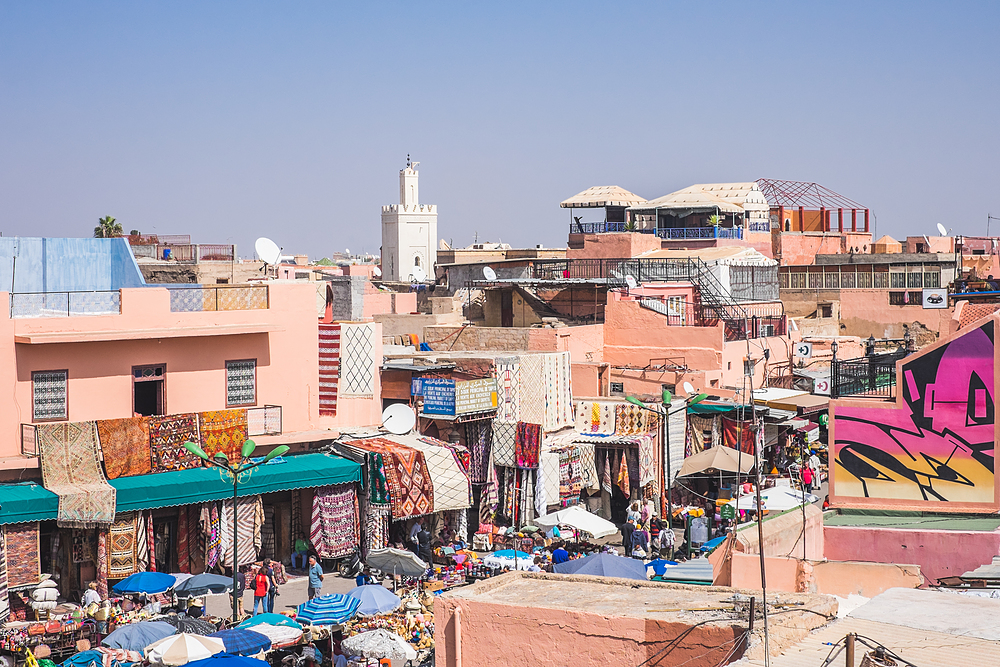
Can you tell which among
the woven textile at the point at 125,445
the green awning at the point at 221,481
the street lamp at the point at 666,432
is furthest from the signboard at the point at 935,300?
the woven textile at the point at 125,445

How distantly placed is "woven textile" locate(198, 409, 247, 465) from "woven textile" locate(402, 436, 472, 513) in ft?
10.9

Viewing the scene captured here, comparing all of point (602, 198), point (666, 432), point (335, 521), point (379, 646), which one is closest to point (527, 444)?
point (666, 432)

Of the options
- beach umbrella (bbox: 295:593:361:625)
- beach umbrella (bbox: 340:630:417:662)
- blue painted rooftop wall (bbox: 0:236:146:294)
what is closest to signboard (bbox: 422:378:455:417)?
blue painted rooftop wall (bbox: 0:236:146:294)

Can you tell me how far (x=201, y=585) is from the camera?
17.7m

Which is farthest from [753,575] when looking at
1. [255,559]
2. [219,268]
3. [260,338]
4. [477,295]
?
[477,295]

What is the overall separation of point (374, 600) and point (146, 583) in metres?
3.60

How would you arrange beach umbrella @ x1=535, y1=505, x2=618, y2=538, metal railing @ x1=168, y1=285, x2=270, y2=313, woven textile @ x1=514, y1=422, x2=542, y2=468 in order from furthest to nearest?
woven textile @ x1=514, y1=422, x2=542, y2=468
beach umbrella @ x1=535, y1=505, x2=618, y2=538
metal railing @ x1=168, y1=285, x2=270, y2=313

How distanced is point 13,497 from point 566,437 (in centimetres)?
1170

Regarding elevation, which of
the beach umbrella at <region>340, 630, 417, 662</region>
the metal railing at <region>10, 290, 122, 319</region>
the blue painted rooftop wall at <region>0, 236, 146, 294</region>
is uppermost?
the blue painted rooftop wall at <region>0, 236, 146, 294</region>

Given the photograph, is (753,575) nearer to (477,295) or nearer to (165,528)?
(165,528)

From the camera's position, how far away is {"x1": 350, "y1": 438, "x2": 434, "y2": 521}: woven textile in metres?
21.2

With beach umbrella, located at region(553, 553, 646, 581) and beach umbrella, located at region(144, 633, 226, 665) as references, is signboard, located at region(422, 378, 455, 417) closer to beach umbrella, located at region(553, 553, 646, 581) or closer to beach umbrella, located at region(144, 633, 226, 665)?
beach umbrella, located at region(553, 553, 646, 581)

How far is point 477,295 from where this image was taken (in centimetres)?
3725

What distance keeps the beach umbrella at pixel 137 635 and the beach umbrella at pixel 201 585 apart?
2270 millimetres
